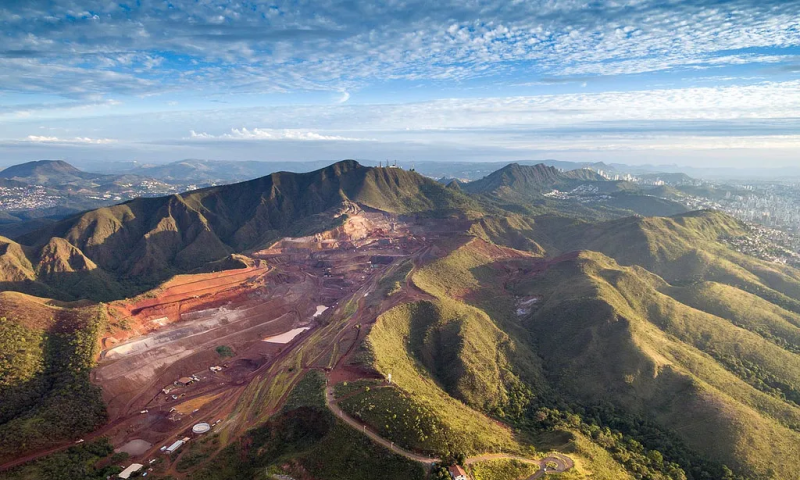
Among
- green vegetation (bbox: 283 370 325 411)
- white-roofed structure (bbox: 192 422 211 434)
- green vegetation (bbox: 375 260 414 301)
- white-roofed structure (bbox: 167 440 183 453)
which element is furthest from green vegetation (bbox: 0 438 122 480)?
green vegetation (bbox: 375 260 414 301)

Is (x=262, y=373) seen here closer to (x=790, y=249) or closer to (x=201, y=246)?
(x=201, y=246)

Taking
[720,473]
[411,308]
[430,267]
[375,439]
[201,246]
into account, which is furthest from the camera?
[201,246]

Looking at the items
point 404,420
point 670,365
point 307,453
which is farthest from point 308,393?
point 670,365

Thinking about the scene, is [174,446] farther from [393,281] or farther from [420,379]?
[393,281]

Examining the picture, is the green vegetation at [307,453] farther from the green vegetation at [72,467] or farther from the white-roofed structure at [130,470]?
the green vegetation at [72,467]

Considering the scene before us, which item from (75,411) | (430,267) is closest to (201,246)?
(430,267)

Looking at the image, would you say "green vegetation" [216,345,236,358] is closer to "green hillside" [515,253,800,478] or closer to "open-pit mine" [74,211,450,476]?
"open-pit mine" [74,211,450,476]
